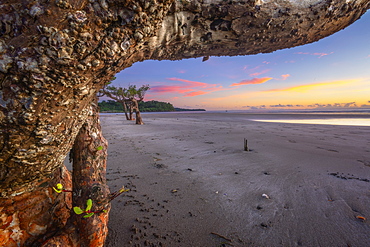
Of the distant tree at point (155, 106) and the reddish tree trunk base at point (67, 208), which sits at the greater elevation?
the distant tree at point (155, 106)

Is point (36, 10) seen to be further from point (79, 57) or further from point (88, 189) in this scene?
point (88, 189)

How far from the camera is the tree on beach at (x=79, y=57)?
93 centimetres

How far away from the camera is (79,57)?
104cm

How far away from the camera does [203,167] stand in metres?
4.64

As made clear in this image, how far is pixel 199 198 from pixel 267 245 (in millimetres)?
1268

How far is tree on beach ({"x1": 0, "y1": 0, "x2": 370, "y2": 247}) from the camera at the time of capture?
3.06ft

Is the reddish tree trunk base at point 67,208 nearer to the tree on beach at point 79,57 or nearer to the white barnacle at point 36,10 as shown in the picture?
the tree on beach at point 79,57

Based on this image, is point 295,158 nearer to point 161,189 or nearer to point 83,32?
point 161,189

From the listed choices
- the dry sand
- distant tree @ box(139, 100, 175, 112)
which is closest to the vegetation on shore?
distant tree @ box(139, 100, 175, 112)

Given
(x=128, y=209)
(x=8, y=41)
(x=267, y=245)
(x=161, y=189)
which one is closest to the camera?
(x=8, y=41)

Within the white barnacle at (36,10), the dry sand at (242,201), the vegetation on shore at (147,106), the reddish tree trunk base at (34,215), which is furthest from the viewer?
the vegetation on shore at (147,106)

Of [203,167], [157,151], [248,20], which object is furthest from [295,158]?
[248,20]

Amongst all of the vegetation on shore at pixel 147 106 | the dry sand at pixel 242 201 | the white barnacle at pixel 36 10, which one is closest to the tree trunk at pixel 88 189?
the dry sand at pixel 242 201

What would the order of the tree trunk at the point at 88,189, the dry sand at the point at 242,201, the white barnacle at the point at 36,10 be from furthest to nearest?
the dry sand at the point at 242,201 < the tree trunk at the point at 88,189 < the white barnacle at the point at 36,10
